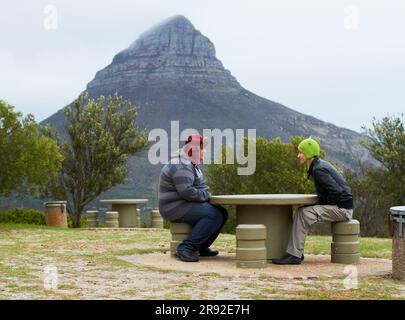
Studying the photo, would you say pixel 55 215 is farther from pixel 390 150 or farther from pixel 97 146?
pixel 390 150

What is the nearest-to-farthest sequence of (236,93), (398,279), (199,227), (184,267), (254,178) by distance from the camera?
1. (398,279)
2. (184,267)
3. (199,227)
4. (254,178)
5. (236,93)

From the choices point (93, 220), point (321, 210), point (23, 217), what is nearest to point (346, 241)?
point (321, 210)

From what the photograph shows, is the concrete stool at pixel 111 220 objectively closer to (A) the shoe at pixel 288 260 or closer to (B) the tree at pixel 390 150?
(A) the shoe at pixel 288 260

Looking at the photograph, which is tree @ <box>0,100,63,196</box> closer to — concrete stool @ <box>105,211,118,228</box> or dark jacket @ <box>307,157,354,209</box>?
concrete stool @ <box>105,211,118,228</box>

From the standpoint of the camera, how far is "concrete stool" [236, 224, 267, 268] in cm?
905

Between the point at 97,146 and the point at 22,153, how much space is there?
12.5 m

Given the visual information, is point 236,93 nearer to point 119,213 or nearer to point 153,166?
point 153,166

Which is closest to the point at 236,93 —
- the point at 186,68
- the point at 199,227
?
the point at 186,68

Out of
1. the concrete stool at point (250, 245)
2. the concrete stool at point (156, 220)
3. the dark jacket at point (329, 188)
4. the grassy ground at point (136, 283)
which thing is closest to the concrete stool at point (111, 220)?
the concrete stool at point (156, 220)

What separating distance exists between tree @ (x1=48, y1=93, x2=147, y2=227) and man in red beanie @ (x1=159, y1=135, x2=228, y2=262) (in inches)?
871

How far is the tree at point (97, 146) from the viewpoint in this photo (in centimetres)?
3309

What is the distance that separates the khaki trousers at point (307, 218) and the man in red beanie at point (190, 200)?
1202mm

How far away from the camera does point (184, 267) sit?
30.2ft
